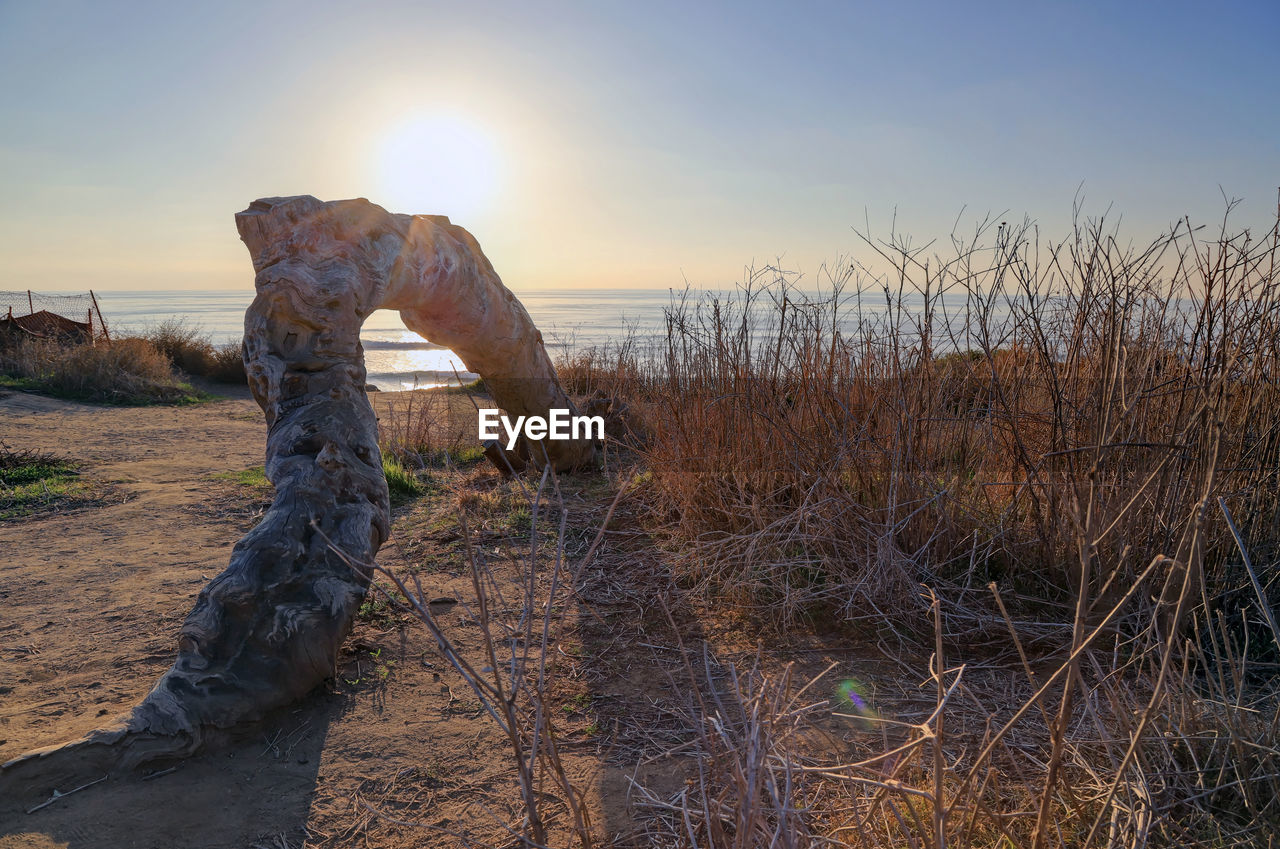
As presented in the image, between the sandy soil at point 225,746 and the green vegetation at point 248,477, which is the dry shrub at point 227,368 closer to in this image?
the green vegetation at point 248,477

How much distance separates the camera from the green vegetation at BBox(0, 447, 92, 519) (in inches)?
174

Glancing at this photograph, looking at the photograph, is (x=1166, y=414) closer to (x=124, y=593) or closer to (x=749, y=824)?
(x=749, y=824)

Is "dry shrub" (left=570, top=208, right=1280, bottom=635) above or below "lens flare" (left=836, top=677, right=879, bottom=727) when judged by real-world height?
above

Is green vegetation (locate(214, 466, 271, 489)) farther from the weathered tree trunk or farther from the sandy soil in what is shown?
the weathered tree trunk

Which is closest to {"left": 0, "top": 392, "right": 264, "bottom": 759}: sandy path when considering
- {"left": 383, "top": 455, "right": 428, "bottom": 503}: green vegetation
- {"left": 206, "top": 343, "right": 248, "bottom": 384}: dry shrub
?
{"left": 383, "top": 455, "right": 428, "bottom": 503}: green vegetation

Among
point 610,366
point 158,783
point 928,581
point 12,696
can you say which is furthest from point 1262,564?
point 610,366

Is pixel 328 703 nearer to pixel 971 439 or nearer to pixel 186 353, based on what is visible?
pixel 971 439

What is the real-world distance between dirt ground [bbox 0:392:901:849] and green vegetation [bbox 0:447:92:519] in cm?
29

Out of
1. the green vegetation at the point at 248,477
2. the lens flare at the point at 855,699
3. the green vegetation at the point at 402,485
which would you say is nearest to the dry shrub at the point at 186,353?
the green vegetation at the point at 248,477

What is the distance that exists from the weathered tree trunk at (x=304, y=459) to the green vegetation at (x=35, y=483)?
87.7 inches

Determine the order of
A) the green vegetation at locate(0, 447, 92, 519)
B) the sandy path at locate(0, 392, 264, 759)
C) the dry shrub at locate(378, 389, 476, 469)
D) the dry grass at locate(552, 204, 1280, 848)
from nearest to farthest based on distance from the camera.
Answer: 1. the dry grass at locate(552, 204, 1280, 848)
2. the sandy path at locate(0, 392, 264, 759)
3. the green vegetation at locate(0, 447, 92, 519)
4. the dry shrub at locate(378, 389, 476, 469)

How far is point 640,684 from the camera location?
2.52 meters

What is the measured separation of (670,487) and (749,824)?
292 cm

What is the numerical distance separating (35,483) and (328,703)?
3.76 m
